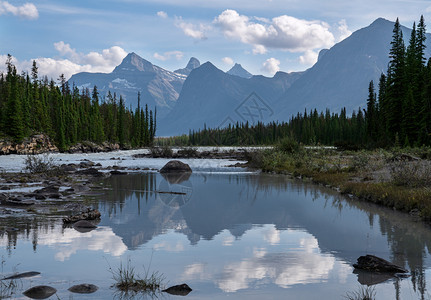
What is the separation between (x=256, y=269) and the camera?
8.73 metres

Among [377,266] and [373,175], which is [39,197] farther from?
[373,175]

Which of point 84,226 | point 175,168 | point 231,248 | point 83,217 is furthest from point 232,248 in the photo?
point 175,168

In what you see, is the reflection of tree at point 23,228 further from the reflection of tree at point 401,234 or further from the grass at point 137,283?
the reflection of tree at point 401,234

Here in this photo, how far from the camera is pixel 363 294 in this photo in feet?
22.6

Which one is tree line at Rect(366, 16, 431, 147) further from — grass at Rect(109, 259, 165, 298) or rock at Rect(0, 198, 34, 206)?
grass at Rect(109, 259, 165, 298)

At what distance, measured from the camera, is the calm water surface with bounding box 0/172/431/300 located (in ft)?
25.4

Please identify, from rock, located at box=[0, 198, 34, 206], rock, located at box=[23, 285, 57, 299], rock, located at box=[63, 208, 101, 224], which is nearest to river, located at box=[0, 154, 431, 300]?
rock, located at box=[23, 285, 57, 299]

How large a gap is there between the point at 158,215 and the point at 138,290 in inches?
316

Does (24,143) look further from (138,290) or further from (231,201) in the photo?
(138,290)

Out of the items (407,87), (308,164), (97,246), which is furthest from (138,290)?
(407,87)

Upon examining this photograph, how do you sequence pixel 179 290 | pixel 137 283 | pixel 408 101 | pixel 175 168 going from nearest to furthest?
pixel 179 290, pixel 137 283, pixel 175 168, pixel 408 101

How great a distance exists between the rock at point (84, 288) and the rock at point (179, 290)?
131 cm

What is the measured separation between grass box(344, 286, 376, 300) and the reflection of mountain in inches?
76.3

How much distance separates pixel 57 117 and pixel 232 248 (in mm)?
98530
